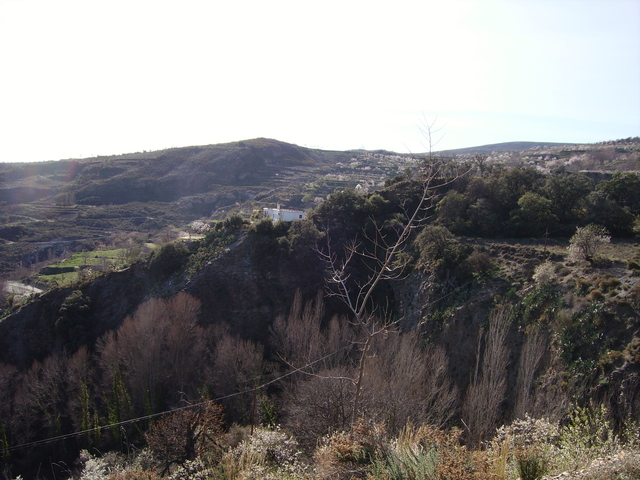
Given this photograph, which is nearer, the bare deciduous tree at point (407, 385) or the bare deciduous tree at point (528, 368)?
the bare deciduous tree at point (407, 385)

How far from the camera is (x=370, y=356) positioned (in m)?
8.45

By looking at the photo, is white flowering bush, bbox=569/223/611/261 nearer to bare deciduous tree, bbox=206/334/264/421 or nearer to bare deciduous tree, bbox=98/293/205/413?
bare deciduous tree, bbox=206/334/264/421

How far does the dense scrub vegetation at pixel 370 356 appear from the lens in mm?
7402

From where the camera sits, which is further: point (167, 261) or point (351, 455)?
point (167, 261)

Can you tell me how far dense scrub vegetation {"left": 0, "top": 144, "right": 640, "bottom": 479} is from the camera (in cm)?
740

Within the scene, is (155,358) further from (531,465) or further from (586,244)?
(586,244)

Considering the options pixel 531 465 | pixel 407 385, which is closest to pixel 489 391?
pixel 407 385

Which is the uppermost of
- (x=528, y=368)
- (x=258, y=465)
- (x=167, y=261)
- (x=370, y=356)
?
(x=370, y=356)

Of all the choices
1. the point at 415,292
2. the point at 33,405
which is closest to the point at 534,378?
the point at 415,292

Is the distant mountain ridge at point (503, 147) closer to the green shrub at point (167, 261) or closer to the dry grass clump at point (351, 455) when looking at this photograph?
the green shrub at point (167, 261)

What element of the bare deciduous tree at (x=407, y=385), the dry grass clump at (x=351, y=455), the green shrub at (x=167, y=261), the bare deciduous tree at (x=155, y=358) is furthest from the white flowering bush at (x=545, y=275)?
the green shrub at (x=167, y=261)

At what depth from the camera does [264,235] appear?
1032 inches

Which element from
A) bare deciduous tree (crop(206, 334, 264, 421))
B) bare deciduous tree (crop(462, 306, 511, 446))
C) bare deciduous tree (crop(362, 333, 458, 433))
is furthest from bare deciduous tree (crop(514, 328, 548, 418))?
bare deciduous tree (crop(206, 334, 264, 421))

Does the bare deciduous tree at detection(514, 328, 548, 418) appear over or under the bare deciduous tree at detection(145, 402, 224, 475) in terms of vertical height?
over
